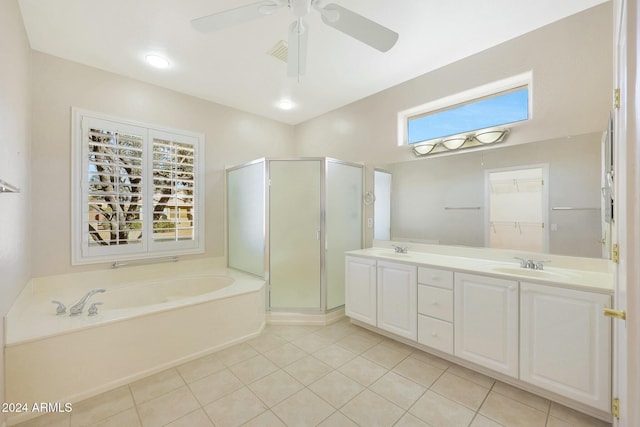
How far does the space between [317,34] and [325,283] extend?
2.45 metres

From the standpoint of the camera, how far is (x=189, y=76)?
2.82 m

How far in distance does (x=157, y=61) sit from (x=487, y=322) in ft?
11.9

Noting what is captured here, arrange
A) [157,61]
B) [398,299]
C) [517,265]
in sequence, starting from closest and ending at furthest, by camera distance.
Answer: [517,265] < [398,299] < [157,61]

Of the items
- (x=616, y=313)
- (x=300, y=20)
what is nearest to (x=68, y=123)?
(x=300, y=20)

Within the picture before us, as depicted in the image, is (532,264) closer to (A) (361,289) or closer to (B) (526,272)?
(B) (526,272)

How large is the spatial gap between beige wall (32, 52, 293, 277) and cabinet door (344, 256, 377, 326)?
6.01 ft

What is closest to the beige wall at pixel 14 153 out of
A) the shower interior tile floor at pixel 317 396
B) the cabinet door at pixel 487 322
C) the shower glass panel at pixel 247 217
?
the shower interior tile floor at pixel 317 396

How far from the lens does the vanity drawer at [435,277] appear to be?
2.10 metres

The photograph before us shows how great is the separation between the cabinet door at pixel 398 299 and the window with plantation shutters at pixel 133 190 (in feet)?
7.63

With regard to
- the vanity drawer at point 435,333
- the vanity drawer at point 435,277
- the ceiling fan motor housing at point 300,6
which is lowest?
the vanity drawer at point 435,333

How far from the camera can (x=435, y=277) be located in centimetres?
217

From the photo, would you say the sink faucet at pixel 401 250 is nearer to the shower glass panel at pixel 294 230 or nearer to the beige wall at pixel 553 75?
the shower glass panel at pixel 294 230

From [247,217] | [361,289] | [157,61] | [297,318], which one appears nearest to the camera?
[157,61]

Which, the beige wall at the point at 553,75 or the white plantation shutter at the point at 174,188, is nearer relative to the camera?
the beige wall at the point at 553,75
